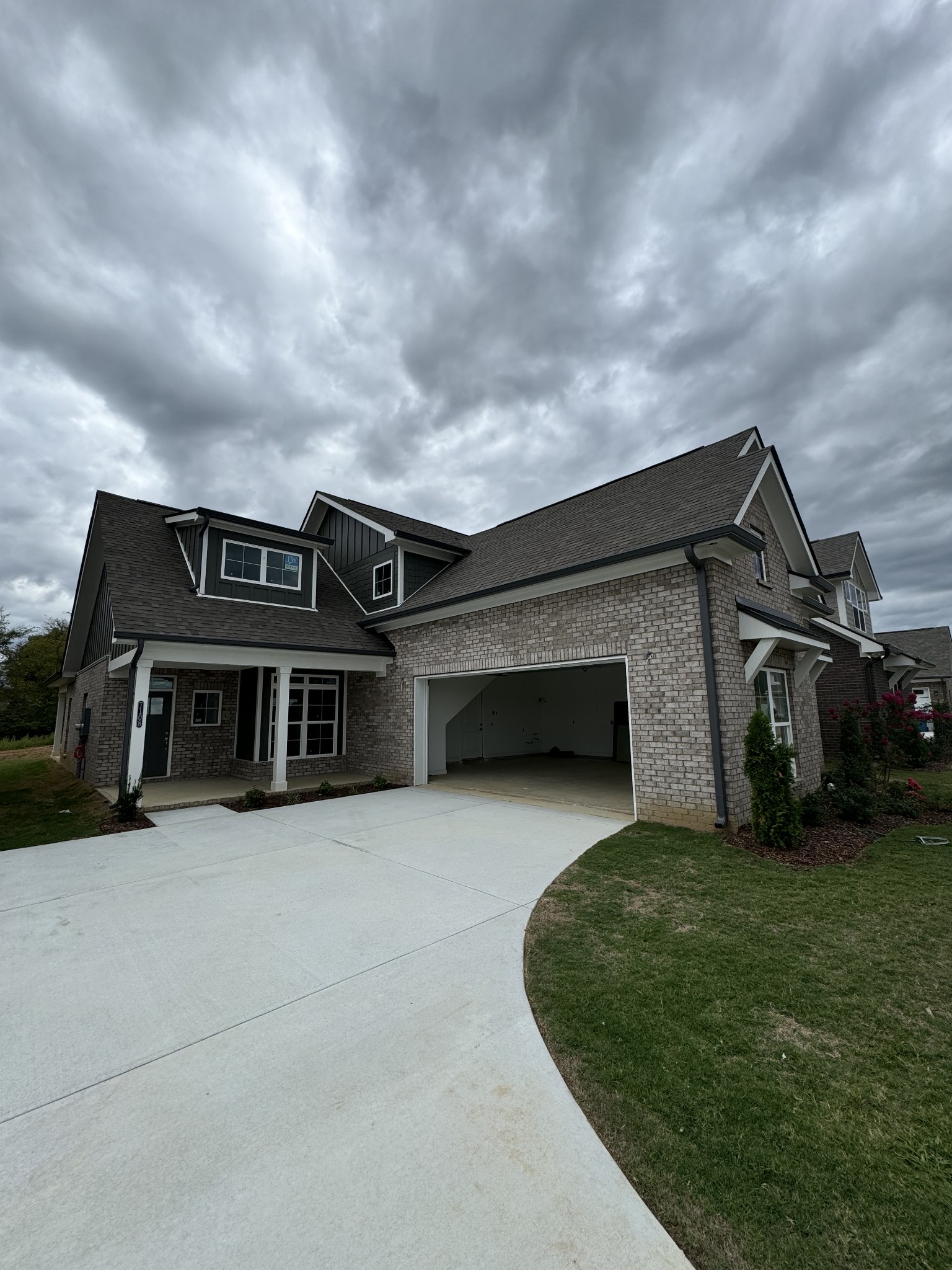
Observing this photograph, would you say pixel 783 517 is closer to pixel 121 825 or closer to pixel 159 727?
pixel 121 825

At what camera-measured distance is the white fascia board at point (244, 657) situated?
9898 mm

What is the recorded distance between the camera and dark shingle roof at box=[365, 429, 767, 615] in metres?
8.55

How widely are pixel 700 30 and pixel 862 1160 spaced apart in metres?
11.0

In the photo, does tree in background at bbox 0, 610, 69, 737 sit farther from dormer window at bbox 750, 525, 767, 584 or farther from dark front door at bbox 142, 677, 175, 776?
dormer window at bbox 750, 525, 767, 584

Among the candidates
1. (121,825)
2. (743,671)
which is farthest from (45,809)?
(743,671)

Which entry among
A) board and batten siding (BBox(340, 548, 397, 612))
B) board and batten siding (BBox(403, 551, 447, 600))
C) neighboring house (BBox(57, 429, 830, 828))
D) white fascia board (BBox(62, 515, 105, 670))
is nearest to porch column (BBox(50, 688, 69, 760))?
white fascia board (BBox(62, 515, 105, 670))

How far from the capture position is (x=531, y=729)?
63.0ft

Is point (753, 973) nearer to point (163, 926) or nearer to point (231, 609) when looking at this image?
point (163, 926)

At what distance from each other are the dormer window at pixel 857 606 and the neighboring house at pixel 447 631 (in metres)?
9.29

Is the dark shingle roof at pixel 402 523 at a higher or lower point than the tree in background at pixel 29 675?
higher

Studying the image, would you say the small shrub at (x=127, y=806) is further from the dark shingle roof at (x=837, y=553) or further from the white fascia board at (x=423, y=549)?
the dark shingle roof at (x=837, y=553)

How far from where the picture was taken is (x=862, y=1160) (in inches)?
84.0

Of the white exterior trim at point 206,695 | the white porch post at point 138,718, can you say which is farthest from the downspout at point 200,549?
the white exterior trim at point 206,695

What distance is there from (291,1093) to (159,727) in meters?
12.5
